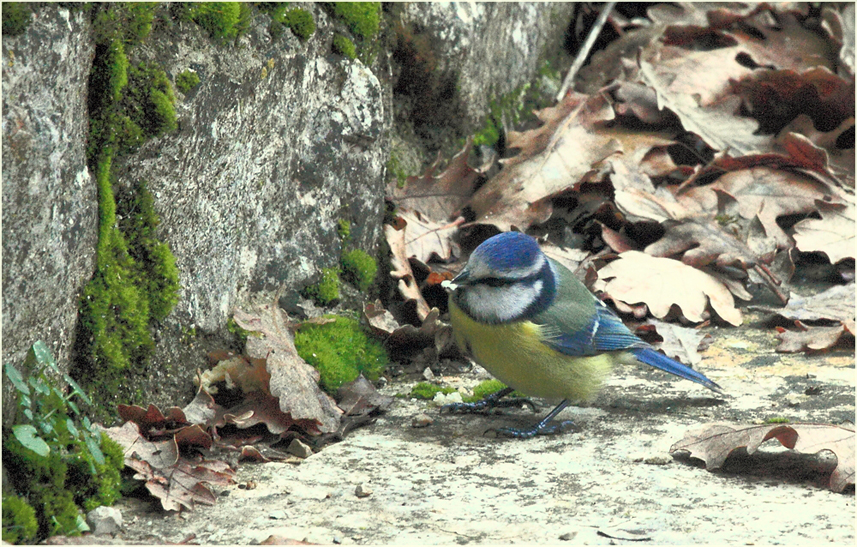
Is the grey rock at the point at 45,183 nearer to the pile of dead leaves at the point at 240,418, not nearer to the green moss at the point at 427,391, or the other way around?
the pile of dead leaves at the point at 240,418

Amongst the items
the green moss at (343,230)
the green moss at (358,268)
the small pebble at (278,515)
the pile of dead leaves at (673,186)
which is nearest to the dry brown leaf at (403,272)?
the pile of dead leaves at (673,186)

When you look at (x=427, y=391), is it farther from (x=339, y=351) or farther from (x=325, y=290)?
(x=325, y=290)

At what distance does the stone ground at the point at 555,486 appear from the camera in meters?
2.64

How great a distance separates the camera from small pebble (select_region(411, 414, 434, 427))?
361 cm

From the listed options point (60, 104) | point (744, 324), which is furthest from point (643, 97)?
point (60, 104)

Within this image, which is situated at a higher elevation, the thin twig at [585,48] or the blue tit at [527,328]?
the thin twig at [585,48]

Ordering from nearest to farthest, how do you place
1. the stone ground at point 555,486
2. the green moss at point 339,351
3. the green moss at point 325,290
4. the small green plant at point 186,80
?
the stone ground at point 555,486, the small green plant at point 186,80, the green moss at point 339,351, the green moss at point 325,290

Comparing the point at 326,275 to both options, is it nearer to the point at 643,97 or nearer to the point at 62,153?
the point at 62,153

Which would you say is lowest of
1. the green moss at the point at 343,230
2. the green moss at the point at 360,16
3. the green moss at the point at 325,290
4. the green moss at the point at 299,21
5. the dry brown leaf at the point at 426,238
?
the dry brown leaf at the point at 426,238

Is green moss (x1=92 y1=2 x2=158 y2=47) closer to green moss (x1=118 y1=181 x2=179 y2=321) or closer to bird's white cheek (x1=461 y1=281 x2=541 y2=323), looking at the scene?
green moss (x1=118 y1=181 x2=179 y2=321)

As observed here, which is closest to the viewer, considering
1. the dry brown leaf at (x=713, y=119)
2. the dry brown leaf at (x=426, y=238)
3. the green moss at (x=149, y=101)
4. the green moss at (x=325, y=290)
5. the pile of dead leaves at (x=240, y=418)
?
the pile of dead leaves at (x=240, y=418)

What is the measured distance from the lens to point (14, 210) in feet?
8.10

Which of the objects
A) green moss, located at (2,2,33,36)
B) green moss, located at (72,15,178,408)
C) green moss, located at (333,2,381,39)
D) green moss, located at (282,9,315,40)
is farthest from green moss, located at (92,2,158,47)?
green moss, located at (333,2,381,39)

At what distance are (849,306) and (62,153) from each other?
12.5 ft
